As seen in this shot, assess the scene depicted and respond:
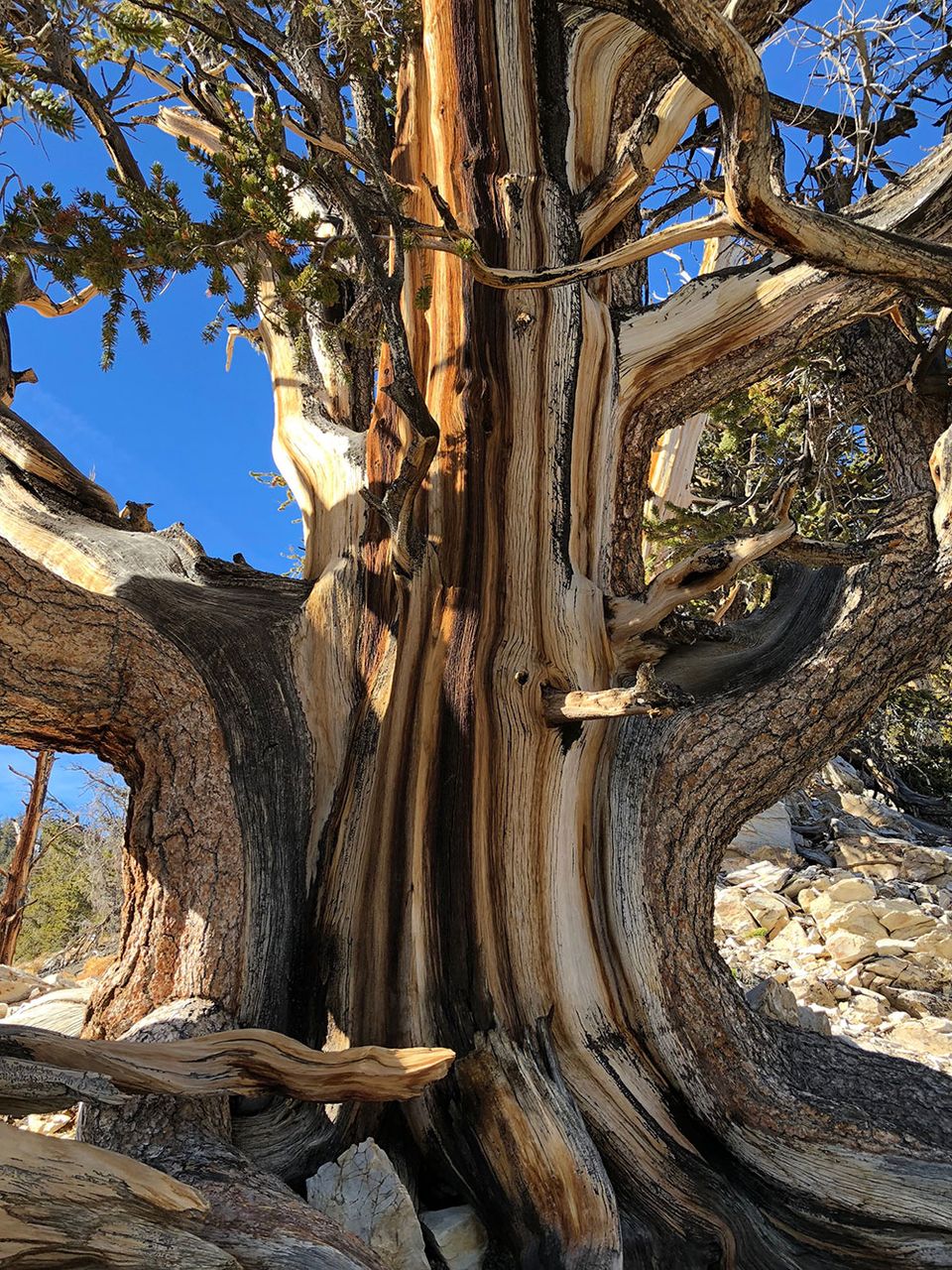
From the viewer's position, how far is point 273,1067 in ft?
6.75

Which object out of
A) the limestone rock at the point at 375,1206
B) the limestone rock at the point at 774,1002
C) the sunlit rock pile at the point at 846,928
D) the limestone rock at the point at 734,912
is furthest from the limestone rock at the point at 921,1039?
the limestone rock at the point at 375,1206

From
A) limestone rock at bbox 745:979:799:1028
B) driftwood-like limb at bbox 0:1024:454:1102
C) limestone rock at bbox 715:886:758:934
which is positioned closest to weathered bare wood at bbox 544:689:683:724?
driftwood-like limb at bbox 0:1024:454:1102

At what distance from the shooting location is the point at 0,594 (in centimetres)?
223

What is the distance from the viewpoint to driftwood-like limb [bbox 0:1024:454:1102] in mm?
1870

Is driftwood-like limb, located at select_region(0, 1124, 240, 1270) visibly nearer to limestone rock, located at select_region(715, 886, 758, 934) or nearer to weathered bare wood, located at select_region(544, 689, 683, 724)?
weathered bare wood, located at select_region(544, 689, 683, 724)

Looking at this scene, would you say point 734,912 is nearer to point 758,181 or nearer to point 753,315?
point 753,315

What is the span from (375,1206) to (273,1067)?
0.40 meters

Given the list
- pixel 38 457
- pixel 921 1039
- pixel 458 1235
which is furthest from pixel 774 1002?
pixel 38 457

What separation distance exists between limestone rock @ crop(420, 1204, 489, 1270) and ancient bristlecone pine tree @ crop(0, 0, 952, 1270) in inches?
1.8

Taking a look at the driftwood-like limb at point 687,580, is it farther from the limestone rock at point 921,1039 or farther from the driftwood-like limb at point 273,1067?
the limestone rock at point 921,1039

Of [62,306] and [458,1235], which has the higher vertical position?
[62,306]

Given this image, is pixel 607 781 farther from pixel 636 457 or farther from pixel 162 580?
pixel 162 580

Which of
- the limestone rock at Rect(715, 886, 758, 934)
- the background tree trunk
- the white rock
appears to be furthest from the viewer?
the background tree trunk

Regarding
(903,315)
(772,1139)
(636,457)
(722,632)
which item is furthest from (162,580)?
(903,315)
